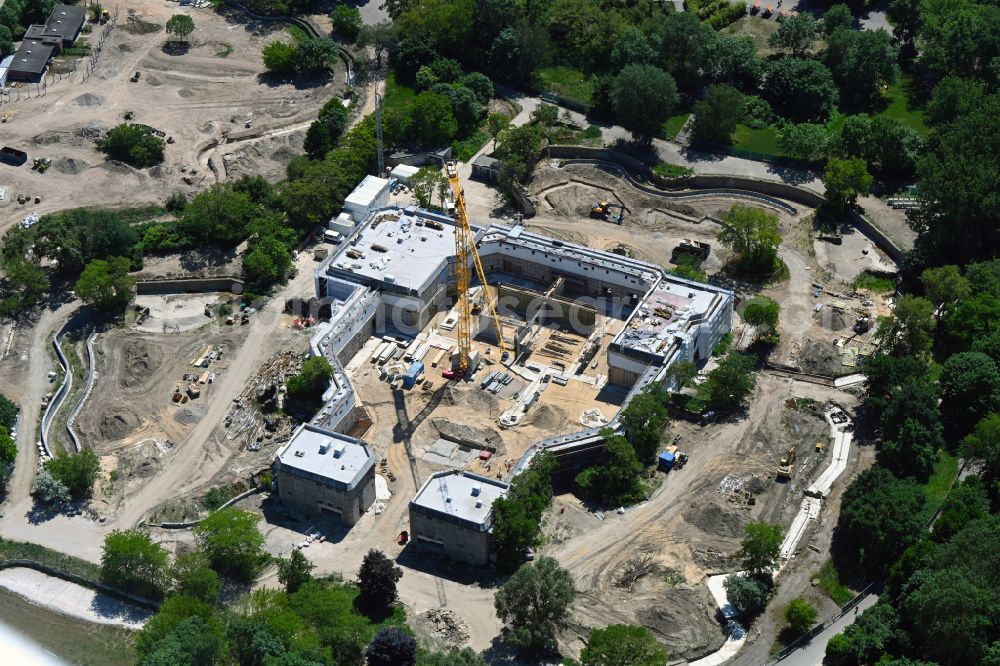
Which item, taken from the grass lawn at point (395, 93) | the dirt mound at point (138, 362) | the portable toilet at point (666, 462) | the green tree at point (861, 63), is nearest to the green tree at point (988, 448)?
the portable toilet at point (666, 462)

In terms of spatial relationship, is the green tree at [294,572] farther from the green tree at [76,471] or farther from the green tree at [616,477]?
the green tree at [616,477]

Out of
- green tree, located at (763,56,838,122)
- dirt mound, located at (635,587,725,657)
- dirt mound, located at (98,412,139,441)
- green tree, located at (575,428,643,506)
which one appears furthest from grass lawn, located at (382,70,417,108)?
dirt mound, located at (635,587,725,657)

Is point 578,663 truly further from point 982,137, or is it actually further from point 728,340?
point 982,137

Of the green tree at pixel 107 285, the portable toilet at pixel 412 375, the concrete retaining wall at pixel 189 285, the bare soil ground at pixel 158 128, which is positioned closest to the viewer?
the portable toilet at pixel 412 375

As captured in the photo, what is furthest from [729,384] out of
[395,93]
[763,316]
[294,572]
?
[395,93]

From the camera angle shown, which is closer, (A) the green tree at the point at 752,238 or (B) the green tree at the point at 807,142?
(A) the green tree at the point at 752,238

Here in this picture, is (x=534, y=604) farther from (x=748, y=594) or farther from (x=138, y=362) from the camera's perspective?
(x=138, y=362)

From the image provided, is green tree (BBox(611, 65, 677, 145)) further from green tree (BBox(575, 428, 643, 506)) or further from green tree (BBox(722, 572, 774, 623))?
green tree (BBox(722, 572, 774, 623))
